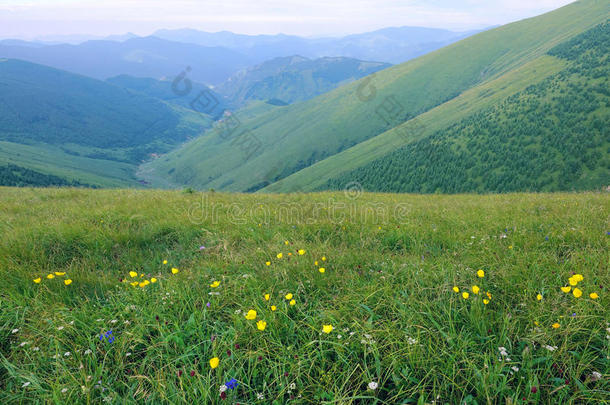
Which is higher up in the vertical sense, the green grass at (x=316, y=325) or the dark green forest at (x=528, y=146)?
the green grass at (x=316, y=325)

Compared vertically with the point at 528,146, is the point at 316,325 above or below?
above

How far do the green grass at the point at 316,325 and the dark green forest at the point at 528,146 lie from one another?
267 ft

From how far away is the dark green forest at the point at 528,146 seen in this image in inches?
2827

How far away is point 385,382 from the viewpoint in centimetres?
232

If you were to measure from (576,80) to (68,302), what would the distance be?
13659 centimetres

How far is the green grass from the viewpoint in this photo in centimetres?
226

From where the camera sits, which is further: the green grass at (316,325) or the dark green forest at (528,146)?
the dark green forest at (528,146)

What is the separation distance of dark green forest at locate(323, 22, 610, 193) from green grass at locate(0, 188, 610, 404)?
8124 cm

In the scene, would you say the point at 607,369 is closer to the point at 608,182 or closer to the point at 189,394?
the point at 189,394

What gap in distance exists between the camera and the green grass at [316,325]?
2.26 meters

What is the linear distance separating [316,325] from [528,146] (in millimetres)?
103357

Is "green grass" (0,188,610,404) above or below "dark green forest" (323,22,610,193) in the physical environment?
above

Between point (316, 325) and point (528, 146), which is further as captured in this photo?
point (528, 146)

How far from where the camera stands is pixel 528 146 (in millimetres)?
83688
